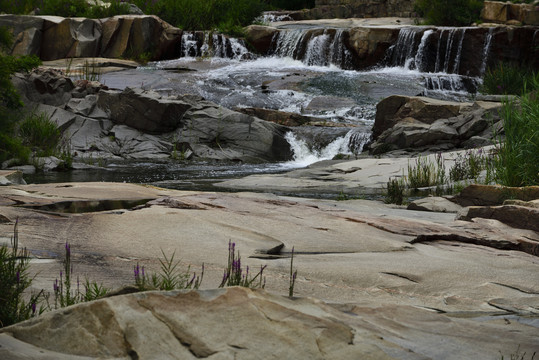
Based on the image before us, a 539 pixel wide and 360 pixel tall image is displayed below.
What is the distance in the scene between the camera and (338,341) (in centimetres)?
221

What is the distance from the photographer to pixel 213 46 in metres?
24.0

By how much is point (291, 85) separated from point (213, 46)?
18.4 ft

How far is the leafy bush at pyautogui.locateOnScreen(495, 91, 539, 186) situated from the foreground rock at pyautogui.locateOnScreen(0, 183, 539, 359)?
1677 millimetres

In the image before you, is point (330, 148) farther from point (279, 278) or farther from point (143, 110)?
point (279, 278)

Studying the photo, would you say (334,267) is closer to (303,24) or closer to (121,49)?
(121,49)

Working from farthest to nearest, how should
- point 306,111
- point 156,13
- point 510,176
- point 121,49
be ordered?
point 156,13
point 121,49
point 306,111
point 510,176

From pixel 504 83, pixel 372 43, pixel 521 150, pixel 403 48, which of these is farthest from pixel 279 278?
pixel 372 43

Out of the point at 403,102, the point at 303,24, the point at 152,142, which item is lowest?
the point at 152,142

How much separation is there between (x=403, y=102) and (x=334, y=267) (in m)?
11.9

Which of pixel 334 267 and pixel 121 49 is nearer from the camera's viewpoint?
pixel 334 267

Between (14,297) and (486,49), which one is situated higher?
(486,49)

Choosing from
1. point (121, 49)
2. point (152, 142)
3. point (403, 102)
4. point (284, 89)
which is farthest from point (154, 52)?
point (403, 102)

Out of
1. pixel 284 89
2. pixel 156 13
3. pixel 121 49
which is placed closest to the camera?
pixel 284 89

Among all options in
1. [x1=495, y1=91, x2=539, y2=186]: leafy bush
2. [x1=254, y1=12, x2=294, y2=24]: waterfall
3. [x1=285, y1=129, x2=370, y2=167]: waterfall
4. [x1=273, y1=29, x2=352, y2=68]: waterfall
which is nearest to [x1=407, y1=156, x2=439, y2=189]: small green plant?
[x1=495, y1=91, x2=539, y2=186]: leafy bush
